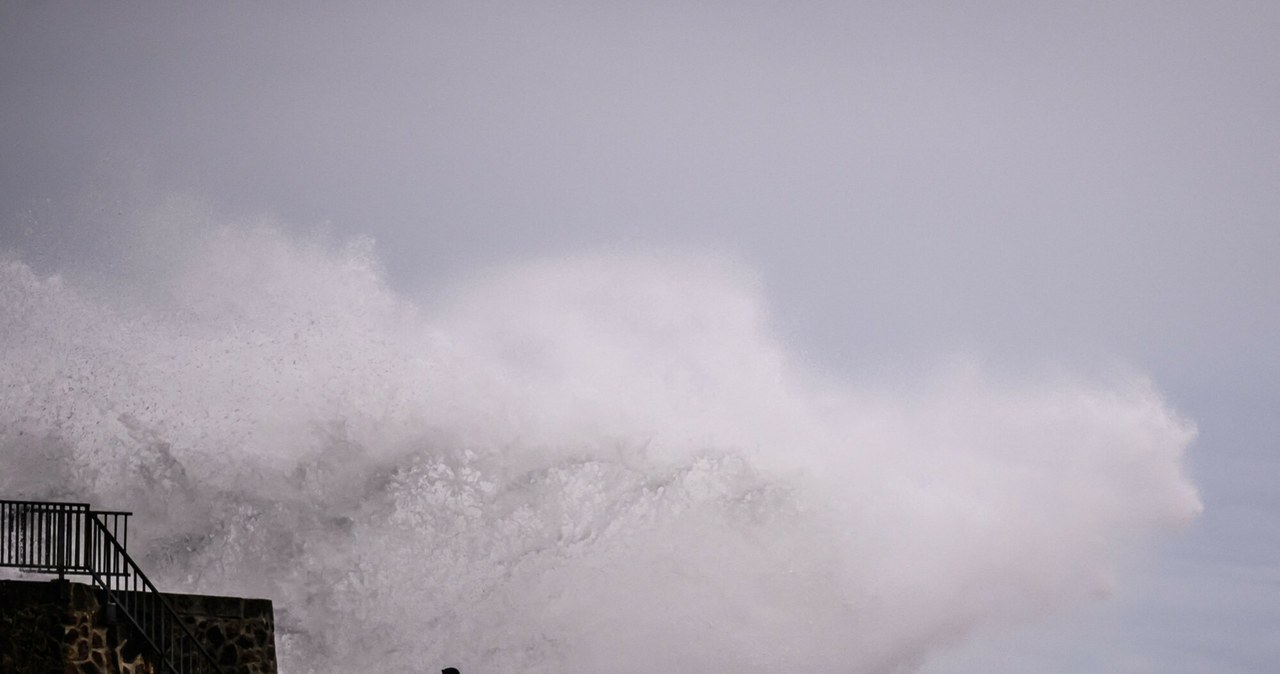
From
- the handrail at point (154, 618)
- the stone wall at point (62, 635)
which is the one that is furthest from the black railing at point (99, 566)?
the stone wall at point (62, 635)

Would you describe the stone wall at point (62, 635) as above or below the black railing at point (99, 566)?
below

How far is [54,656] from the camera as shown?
65.4 feet

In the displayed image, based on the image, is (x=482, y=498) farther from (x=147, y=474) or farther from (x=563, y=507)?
(x=147, y=474)

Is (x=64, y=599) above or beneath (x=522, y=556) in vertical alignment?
beneath

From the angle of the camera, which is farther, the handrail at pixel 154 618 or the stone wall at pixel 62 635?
the handrail at pixel 154 618

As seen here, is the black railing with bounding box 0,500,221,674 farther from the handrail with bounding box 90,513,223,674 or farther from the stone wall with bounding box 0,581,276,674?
the stone wall with bounding box 0,581,276,674

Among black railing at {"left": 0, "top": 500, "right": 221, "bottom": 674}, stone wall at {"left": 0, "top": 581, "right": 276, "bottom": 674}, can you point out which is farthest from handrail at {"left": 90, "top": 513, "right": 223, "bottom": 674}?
stone wall at {"left": 0, "top": 581, "right": 276, "bottom": 674}

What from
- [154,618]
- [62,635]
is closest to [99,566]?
[154,618]

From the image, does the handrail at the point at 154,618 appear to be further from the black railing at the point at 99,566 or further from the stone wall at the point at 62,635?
the stone wall at the point at 62,635

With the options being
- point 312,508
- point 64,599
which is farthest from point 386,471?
point 64,599

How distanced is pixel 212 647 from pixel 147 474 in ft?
84.5

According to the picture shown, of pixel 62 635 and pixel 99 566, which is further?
pixel 99 566

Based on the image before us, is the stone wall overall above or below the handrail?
below

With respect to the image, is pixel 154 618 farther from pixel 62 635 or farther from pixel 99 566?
pixel 62 635
